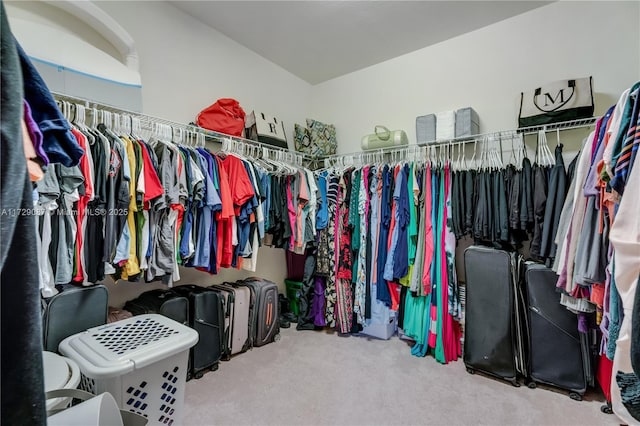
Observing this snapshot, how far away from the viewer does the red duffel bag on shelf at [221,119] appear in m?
2.49

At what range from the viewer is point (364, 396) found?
1895 mm

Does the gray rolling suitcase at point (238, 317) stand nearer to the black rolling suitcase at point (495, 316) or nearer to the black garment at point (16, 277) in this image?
the black rolling suitcase at point (495, 316)

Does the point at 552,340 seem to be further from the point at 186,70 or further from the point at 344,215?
the point at 186,70

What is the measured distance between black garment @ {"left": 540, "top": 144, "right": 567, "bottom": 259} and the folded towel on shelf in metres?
0.85

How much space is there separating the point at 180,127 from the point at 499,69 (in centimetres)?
268

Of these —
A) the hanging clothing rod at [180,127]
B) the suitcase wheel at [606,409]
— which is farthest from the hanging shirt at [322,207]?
the suitcase wheel at [606,409]

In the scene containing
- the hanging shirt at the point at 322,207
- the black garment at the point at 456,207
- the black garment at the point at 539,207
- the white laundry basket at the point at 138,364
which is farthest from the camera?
the hanging shirt at the point at 322,207

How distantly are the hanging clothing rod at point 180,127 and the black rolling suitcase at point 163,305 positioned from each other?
119 cm

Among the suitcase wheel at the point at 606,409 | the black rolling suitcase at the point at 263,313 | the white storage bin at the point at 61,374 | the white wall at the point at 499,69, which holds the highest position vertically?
the white wall at the point at 499,69

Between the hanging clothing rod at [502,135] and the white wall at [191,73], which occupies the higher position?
the white wall at [191,73]

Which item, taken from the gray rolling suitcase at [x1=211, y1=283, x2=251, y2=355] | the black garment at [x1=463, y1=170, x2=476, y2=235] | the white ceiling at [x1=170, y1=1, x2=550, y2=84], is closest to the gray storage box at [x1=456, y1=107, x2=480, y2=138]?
the black garment at [x1=463, y1=170, x2=476, y2=235]

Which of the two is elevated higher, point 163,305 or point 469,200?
point 469,200

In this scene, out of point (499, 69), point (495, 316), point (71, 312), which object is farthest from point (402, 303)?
point (71, 312)

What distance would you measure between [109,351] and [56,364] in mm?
164
